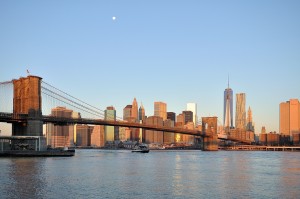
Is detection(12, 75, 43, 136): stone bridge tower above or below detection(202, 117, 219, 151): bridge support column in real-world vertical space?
above

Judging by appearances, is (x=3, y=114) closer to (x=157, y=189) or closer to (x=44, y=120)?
(x=44, y=120)

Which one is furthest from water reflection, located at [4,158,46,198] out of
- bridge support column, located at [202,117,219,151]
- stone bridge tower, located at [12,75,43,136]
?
bridge support column, located at [202,117,219,151]

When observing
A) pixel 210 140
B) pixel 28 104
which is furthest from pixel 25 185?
pixel 210 140

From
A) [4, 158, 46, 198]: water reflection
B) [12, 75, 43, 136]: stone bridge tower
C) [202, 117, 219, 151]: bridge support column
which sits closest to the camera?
[4, 158, 46, 198]: water reflection

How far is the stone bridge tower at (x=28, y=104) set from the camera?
275 feet

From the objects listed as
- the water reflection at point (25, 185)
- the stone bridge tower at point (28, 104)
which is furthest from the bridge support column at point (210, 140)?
the water reflection at point (25, 185)

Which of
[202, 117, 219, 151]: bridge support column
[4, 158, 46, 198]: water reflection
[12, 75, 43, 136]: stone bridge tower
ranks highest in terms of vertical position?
[12, 75, 43, 136]: stone bridge tower

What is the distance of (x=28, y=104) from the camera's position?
86125 mm

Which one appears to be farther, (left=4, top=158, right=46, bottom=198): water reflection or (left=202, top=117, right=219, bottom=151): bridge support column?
(left=202, top=117, right=219, bottom=151): bridge support column

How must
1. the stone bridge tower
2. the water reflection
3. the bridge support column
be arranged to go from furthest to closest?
the bridge support column, the stone bridge tower, the water reflection

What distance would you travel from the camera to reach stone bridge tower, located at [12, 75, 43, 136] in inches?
3305

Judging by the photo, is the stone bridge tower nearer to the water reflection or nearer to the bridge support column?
the water reflection

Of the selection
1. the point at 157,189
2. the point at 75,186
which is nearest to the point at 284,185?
the point at 157,189

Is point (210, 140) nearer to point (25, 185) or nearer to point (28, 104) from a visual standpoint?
point (28, 104)
